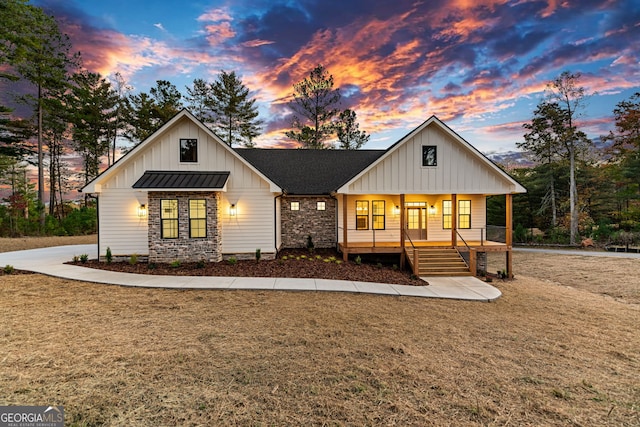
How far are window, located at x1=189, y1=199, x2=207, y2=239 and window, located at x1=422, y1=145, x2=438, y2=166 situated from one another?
10.4 metres

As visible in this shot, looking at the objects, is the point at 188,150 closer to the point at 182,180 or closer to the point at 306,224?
the point at 182,180

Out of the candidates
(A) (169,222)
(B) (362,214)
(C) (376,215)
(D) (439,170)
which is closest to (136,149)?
(A) (169,222)

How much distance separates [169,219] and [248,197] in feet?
11.4

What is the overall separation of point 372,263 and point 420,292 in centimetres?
504

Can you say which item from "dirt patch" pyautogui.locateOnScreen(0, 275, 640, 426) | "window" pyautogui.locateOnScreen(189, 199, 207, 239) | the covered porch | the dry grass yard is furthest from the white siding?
the covered porch

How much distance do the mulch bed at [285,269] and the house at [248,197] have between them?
641mm

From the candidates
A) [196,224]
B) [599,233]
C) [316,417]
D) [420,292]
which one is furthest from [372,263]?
[599,233]

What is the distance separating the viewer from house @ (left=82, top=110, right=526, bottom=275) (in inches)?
468

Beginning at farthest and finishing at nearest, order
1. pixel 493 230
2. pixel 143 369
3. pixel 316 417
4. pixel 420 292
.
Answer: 1. pixel 493 230
2. pixel 420 292
3. pixel 143 369
4. pixel 316 417

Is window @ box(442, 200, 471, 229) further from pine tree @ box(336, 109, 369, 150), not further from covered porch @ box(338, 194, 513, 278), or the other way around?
pine tree @ box(336, 109, 369, 150)

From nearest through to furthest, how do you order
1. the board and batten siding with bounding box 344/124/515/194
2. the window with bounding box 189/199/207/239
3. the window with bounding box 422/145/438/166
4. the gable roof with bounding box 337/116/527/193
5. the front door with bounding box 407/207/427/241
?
the window with bounding box 189/199/207/239, the gable roof with bounding box 337/116/527/193, the board and batten siding with bounding box 344/124/515/194, the window with bounding box 422/145/438/166, the front door with bounding box 407/207/427/241

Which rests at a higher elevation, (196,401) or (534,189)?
(534,189)

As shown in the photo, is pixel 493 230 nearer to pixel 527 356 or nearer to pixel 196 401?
pixel 527 356

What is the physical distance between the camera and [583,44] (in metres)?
18.0
